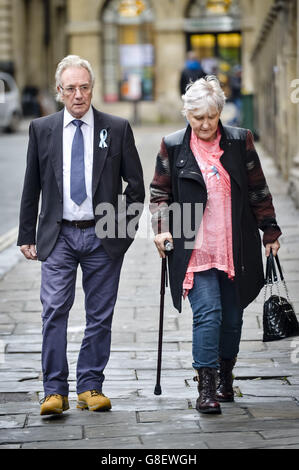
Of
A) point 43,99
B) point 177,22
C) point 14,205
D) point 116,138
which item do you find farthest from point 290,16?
point 43,99

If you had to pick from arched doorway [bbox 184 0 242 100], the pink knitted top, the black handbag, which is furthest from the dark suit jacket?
arched doorway [bbox 184 0 242 100]

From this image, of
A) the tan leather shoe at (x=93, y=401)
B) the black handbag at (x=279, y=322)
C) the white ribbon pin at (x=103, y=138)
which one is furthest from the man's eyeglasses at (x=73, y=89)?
the tan leather shoe at (x=93, y=401)

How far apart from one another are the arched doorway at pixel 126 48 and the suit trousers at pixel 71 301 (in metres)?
31.3

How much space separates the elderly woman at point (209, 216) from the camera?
5492 millimetres

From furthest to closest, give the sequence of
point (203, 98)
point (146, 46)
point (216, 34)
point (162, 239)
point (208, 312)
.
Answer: point (146, 46) < point (216, 34) < point (162, 239) < point (208, 312) < point (203, 98)

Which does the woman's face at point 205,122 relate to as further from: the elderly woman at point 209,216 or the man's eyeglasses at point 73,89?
the man's eyeglasses at point 73,89

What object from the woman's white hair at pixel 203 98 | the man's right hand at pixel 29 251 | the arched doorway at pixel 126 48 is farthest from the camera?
the arched doorway at pixel 126 48

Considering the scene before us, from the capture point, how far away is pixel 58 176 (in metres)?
5.57

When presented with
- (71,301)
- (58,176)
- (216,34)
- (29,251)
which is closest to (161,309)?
(71,301)

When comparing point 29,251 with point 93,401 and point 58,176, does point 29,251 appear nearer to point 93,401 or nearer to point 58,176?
point 58,176

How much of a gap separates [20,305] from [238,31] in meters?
29.8

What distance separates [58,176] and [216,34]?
32526 millimetres
